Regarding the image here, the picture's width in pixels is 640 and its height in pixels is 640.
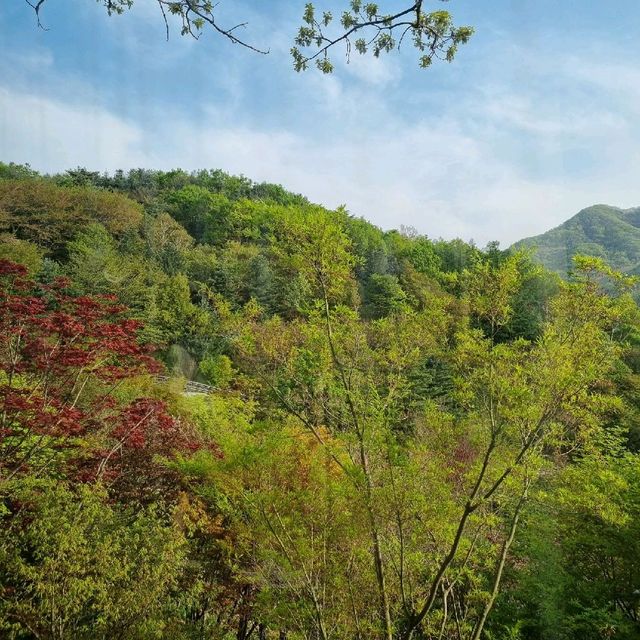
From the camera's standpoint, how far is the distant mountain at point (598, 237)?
8344 centimetres

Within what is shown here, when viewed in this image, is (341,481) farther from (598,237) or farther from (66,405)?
(598,237)

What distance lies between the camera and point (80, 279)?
24578mm

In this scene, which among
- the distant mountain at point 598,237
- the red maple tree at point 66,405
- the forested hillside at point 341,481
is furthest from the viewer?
the distant mountain at point 598,237

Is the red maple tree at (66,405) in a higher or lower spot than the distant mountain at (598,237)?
lower

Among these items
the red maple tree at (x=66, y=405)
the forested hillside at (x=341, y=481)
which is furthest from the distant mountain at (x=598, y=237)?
the red maple tree at (x=66, y=405)

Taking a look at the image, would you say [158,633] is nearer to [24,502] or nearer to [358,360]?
[24,502]

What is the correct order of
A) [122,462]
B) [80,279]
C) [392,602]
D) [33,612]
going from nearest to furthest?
[33,612] → [392,602] → [122,462] → [80,279]

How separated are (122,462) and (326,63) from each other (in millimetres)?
7704

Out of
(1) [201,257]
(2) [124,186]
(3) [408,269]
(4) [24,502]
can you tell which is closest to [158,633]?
(4) [24,502]

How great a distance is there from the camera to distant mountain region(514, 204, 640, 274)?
83.4 metres

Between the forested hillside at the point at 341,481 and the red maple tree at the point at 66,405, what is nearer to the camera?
the forested hillside at the point at 341,481

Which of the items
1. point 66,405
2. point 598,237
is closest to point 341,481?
point 66,405

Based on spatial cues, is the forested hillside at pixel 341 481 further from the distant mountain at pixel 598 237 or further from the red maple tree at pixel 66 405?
the distant mountain at pixel 598 237

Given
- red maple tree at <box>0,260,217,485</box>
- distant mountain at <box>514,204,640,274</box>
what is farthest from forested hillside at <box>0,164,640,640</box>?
distant mountain at <box>514,204,640,274</box>
